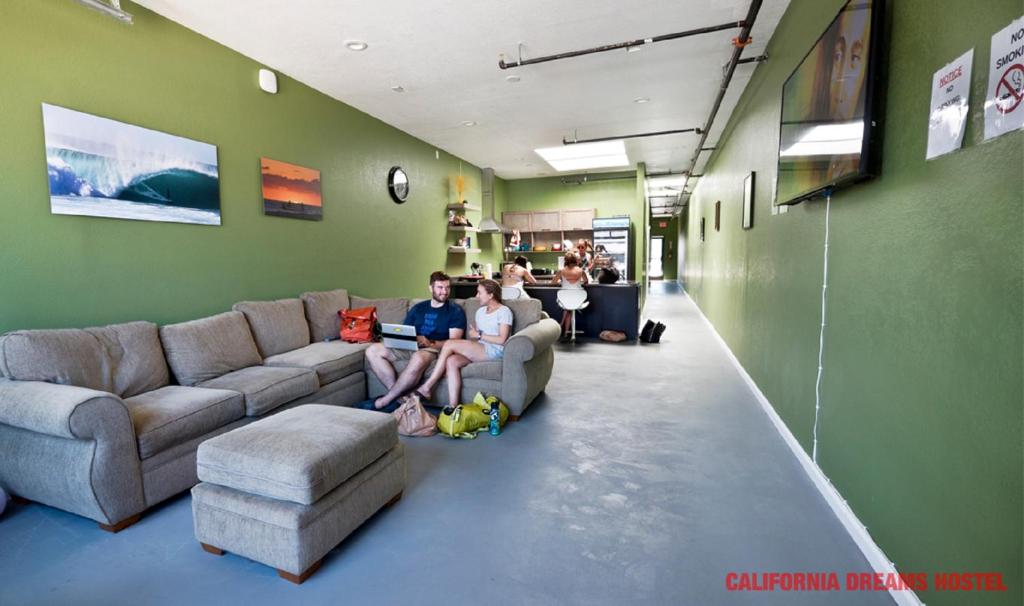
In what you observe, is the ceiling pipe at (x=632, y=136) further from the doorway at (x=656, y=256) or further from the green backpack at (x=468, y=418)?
the doorway at (x=656, y=256)

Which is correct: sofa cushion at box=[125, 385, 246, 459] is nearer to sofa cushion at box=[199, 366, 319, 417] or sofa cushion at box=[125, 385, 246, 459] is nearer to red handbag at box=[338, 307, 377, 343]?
sofa cushion at box=[199, 366, 319, 417]

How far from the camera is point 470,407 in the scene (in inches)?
129

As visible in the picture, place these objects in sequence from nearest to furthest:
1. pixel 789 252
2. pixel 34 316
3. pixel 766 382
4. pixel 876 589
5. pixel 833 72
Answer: pixel 876 589
pixel 833 72
pixel 34 316
pixel 789 252
pixel 766 382

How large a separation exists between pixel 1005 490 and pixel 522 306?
308cm

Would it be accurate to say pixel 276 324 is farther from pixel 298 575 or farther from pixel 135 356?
pixel 298 575

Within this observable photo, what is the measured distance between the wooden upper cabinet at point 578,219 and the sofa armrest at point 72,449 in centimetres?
820

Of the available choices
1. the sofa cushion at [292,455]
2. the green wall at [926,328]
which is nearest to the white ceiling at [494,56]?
the green wall at [926,328]

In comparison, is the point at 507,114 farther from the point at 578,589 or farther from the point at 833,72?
the point at 578,589

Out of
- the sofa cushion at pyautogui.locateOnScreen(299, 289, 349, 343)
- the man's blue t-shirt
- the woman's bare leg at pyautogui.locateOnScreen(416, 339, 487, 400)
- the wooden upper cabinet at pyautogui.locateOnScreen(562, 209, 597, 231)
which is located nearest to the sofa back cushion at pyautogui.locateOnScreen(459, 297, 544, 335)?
the man's blue t-shirt

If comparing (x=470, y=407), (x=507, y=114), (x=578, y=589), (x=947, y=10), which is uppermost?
(x=507, y=114)

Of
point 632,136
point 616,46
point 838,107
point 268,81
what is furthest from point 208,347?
point 632,136

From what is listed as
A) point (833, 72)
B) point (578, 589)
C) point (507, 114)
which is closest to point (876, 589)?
point (578, 589)

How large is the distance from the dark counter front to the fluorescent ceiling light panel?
2.22 m

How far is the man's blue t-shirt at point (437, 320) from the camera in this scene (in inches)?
151
